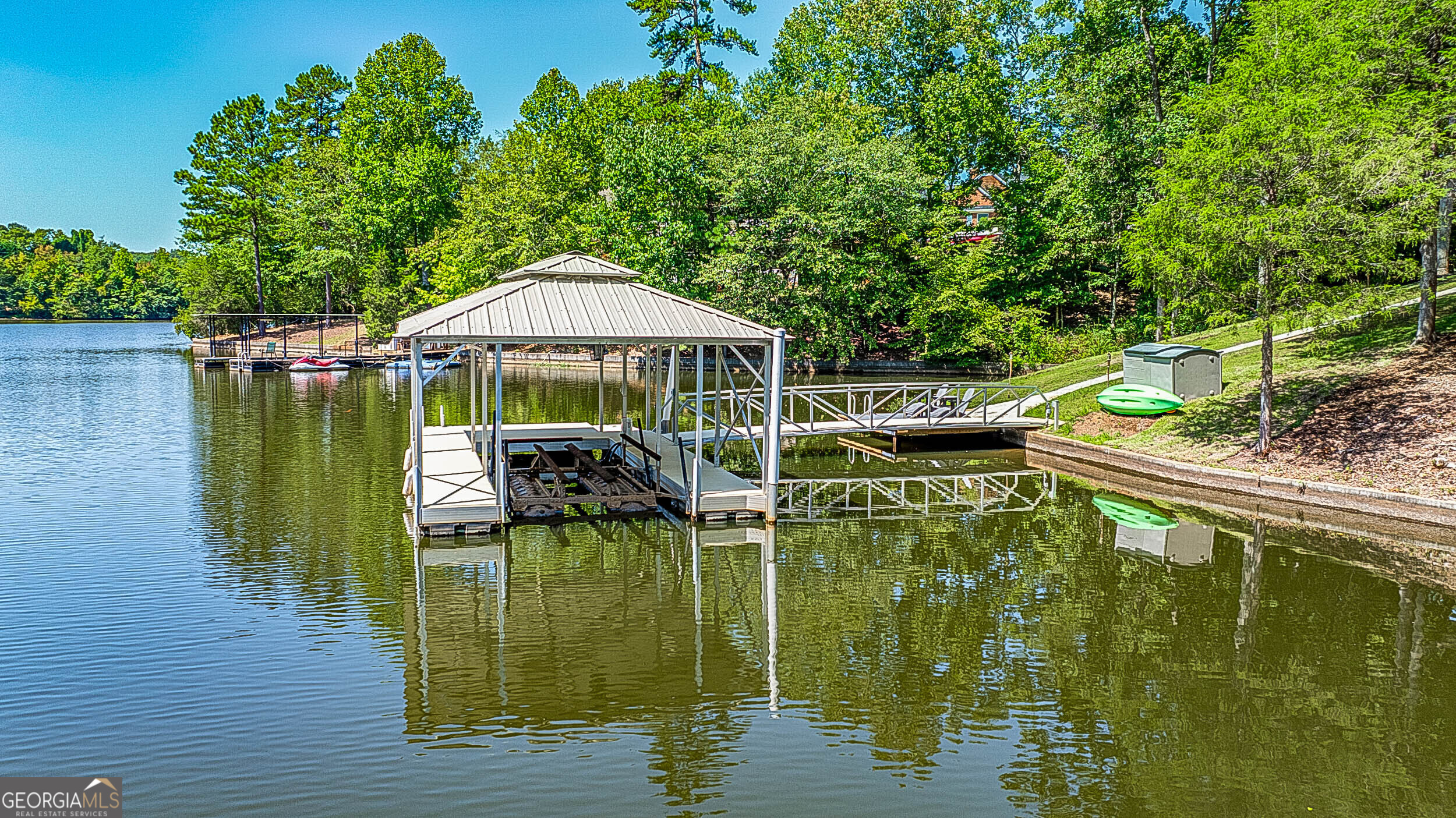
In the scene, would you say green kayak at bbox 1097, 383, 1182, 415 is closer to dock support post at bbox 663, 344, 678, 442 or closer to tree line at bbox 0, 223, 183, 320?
dock support post at bbox 663, 344, 678, 442

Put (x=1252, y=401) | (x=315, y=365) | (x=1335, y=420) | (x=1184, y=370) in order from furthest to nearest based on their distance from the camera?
1. (x=315, y=365)
2. (x=1184, y=370)
3. (x=1252, y=401)
4. (x=1335, y=420)

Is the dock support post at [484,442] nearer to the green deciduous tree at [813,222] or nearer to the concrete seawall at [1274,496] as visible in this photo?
the concrete seawall at [1274,496]

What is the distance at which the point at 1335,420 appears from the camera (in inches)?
778

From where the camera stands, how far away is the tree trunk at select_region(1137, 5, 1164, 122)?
40.1 meters

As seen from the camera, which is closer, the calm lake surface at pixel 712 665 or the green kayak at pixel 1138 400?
the calm lake surface at pixel 712 665

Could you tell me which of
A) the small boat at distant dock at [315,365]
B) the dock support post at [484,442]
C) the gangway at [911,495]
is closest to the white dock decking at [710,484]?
the gangway at [911,495]

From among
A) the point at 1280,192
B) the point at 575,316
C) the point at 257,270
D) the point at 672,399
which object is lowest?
the point at 672,399

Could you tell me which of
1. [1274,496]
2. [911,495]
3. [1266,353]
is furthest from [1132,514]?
[1266,353]

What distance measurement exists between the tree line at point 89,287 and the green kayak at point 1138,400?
12448cm

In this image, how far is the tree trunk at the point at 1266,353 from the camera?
19.1m

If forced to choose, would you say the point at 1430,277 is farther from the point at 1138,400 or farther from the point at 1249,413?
the point at 1138,400

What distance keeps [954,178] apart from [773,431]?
Answer: 1499 inches

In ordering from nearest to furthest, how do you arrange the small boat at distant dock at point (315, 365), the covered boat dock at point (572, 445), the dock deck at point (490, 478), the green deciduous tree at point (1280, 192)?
the covered boat dock at point (572, 445) < the dock deck at point (490, 478) < the green deciduous tree at point (1280, 192) < the small boat at distant dock at point (315, 365)

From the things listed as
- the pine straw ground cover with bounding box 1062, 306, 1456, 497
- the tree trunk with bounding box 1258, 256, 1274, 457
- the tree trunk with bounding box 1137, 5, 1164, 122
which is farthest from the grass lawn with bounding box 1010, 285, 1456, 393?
the tree trunk with bounding box 1137, 5, 1164, 122
